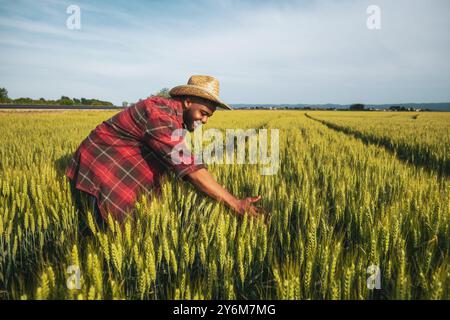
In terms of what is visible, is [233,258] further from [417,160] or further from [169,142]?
[417,160]

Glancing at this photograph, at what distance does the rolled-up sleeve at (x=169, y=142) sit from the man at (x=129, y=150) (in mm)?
18

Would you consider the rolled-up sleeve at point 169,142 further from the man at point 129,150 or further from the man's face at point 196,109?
the man's face at point 196,109

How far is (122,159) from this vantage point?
191cm

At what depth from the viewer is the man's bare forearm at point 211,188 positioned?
1471 millimetres

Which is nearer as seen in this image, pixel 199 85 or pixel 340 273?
pixel 340 273

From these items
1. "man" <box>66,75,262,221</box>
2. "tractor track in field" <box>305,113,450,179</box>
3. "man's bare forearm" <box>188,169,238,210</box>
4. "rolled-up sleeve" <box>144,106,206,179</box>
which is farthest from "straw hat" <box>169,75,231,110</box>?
"tractor track in field" <box>305,113,450,179</box>

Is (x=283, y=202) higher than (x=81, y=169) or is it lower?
lower

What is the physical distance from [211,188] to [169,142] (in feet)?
1.08

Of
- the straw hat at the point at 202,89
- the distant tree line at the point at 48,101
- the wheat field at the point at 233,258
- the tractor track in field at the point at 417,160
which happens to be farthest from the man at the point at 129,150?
the distant tree line at the point at 48,101

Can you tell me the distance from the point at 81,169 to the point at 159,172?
0.48m

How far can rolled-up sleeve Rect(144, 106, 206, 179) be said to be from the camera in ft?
5.08
